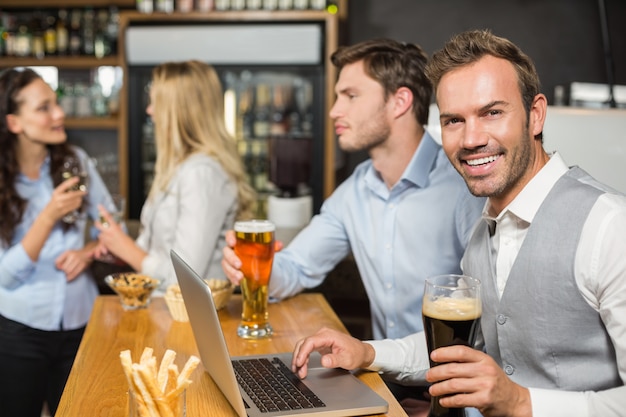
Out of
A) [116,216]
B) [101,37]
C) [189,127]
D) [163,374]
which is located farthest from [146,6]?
[163,374]

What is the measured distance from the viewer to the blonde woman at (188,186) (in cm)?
240

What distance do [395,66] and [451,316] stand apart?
4.14ft

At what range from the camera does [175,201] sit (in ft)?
8.17

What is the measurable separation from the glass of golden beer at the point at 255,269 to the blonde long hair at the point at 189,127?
83 centimetres

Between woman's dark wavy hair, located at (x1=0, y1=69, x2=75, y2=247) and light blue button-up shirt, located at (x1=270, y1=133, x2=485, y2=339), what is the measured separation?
0.99 meters

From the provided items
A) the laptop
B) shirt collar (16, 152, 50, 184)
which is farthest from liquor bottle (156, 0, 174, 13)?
the laptop

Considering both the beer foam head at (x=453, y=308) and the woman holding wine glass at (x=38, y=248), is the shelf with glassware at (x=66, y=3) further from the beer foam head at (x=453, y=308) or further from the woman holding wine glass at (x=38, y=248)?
the beer foam head at (x=453, y=308)

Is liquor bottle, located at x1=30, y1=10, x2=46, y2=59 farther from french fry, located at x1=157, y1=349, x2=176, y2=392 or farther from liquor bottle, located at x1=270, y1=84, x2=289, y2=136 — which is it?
french fry, located at x1=157, y1=349, x2=176, y2=392

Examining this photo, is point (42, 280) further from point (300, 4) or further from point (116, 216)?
point (300, 4)

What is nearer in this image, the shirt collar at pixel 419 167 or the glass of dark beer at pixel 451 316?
the glass of dark beer at pixel 451 316

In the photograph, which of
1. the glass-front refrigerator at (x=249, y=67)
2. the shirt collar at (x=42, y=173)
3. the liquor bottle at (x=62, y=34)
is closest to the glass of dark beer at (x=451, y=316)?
the shirt collar at (x=42, y=173)

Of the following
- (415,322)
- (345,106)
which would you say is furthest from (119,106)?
(415,322)

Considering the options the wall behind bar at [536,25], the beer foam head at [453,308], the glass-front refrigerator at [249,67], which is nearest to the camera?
the beer foam head at [453,308]

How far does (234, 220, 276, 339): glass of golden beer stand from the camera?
172 cm
